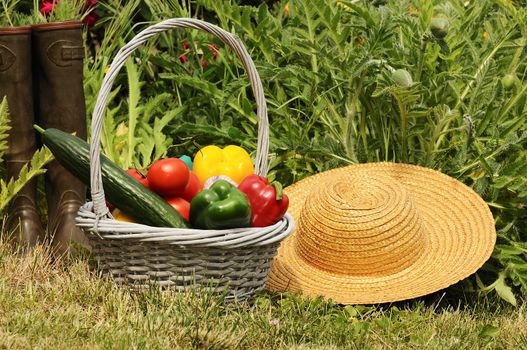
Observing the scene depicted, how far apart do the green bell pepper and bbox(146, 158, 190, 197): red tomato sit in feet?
Answer: 0.44

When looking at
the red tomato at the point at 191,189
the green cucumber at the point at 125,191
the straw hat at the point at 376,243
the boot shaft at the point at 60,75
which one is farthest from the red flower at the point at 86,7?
the straw hat at the point at 376,243

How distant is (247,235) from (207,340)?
1.40 ft

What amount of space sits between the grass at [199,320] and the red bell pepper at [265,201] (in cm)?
30

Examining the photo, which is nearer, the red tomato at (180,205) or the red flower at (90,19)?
the red tomato at (180,205)

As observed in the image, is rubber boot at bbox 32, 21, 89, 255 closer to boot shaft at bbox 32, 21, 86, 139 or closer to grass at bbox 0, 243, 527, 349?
boot shaft at bbox 32, 21, 86, 139

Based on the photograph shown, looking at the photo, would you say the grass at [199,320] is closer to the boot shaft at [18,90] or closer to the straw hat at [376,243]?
the straw hat at [376,243]

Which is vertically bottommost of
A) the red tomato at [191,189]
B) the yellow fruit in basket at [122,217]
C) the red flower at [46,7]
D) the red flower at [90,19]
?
the yellow fruit in basket at [122,217]

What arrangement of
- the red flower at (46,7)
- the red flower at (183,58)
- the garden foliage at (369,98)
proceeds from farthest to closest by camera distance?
the red flower at (183,58)
the red flower at (46,7)
the garden foliage at (369,98)

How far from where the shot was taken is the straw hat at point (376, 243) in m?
3.53

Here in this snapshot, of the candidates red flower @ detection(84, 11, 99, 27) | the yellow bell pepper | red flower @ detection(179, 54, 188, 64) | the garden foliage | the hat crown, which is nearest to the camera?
the yellow bell pepper

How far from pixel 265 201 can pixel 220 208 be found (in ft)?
0.77

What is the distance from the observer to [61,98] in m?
3.97

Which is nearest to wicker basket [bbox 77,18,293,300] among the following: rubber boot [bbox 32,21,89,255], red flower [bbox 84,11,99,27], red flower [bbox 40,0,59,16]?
rubber boot [bbox 32,21,89,255]

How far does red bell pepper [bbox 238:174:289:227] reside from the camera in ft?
10.4
